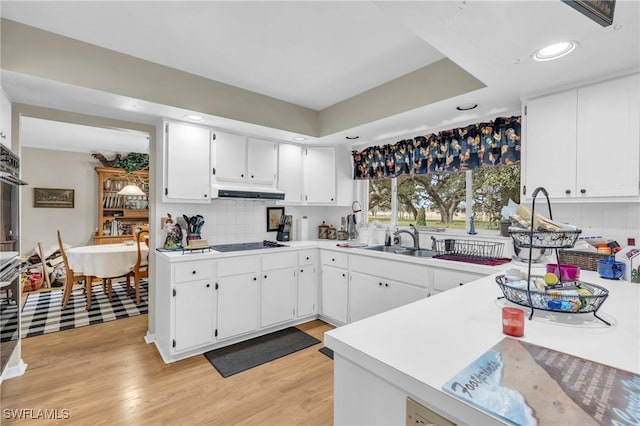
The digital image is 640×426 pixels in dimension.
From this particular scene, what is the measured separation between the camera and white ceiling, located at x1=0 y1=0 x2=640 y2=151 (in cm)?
138

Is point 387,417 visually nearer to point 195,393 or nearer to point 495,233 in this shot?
point 195,393

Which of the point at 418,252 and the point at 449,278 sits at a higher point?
the point at 418,252

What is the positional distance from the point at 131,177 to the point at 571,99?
741cm

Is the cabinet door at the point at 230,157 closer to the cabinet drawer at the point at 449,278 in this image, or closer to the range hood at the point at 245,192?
the range hood at the point at 245,192

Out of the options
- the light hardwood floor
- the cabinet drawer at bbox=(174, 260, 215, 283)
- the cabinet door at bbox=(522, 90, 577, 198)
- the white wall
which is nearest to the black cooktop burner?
the cabinet drawer at bbox=(174, 260, 215, 283)

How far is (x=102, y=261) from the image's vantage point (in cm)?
403

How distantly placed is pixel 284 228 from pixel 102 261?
2537 millimetres

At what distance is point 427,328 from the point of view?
39.4 inches

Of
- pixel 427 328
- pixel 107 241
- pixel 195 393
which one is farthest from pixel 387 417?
pixel 107 241

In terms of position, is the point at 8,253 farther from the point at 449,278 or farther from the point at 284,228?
the point at 449,278

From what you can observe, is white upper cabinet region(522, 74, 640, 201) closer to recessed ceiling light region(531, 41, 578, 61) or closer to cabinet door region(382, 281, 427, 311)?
recessed ceiling light region(531, 41, 578, 61)

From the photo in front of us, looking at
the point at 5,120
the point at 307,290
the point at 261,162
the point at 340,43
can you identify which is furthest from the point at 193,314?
the point at 340,43

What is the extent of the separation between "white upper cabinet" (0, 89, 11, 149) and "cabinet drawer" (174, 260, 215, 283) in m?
1.44

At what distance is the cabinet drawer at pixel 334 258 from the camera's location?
10.6ft
